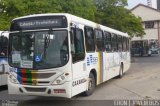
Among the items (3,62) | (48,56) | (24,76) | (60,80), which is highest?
(48,56)

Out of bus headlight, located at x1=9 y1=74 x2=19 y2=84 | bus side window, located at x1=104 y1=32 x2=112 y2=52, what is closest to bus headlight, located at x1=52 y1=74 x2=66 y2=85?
bus headlight, located at x1=9 y1=74 x2=19 y2=84

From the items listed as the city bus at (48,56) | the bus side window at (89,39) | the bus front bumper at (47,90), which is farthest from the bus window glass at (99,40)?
the bus front bumper at (47,90)

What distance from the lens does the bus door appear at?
10.6m

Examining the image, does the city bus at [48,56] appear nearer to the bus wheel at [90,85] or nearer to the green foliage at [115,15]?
the bus wheel at [90,85]

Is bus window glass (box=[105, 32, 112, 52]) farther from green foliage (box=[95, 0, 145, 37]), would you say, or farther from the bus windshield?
green foliage (box=[95, 0, 145, 37])

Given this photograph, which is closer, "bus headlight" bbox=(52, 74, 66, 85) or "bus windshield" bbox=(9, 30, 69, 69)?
"bus headlight" bbox=(52, 74, 66, 85)

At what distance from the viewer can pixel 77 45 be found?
11.1 metres

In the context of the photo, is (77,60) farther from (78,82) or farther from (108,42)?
(108,42)

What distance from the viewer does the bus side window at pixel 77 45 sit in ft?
35.1

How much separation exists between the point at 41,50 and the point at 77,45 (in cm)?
126

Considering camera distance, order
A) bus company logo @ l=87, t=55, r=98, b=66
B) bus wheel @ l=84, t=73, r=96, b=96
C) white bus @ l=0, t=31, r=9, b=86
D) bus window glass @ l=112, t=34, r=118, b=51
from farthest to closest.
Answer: bus window glass @ l=112, t=34, r=118, b=51 < white bus @ l=0, t=31, r=9, b=86 < bus wheel @ l=84, t=73, r=96, b=96 < bus company logo @ l=87, t=55, r=98, b=66

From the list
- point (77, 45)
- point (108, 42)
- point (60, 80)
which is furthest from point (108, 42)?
point (60, 80)

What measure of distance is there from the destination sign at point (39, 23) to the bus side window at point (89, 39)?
185 centimetres

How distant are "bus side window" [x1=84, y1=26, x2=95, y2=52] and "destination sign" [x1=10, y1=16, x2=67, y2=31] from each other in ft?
6.05
